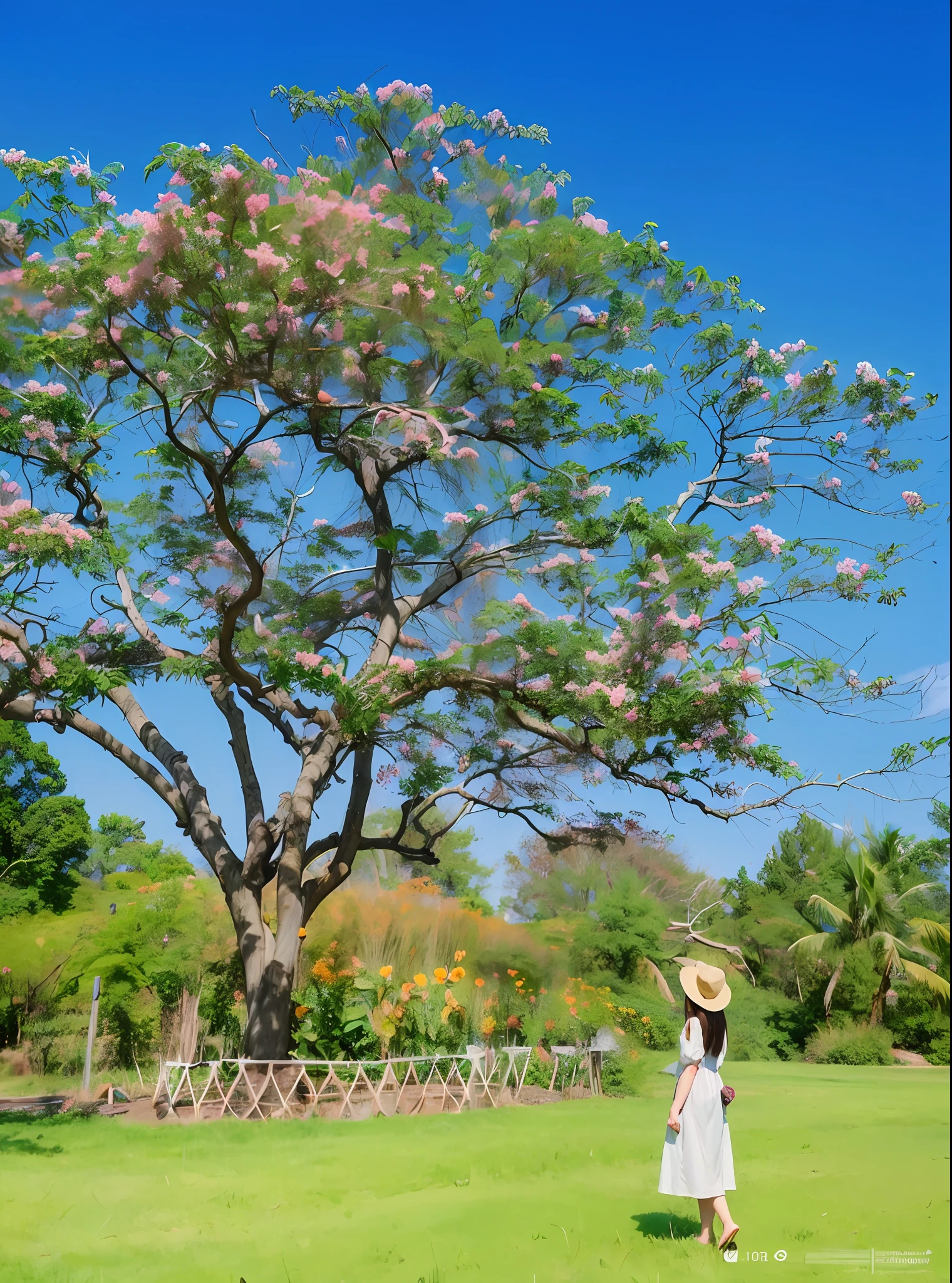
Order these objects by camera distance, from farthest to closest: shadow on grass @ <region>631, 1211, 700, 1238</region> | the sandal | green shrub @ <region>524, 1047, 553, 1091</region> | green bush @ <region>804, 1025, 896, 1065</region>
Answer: green bush @ <region>804, 1025, 896, 1065</region> → green shrub @ <region>524, 1047, 553, 1091</region> → shadow on grass @ <region>631, 1211, 700, 1238</region> → the sandal

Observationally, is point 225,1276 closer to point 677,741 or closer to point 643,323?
point 677,741

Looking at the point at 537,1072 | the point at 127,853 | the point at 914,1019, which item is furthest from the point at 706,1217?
the point at 127,853

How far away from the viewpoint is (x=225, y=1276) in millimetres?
3551

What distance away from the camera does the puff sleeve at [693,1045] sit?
162 inches

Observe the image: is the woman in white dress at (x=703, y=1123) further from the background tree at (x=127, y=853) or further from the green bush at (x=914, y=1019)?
the green bush at (x=914, y=1019)

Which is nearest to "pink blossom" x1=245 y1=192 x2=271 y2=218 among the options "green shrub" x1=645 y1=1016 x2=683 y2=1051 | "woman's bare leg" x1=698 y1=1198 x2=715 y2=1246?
"woman's bare leg" x1=698 y1=1198 x2=715 y2=1246

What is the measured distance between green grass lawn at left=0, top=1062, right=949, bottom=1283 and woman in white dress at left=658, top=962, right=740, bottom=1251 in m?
0.21

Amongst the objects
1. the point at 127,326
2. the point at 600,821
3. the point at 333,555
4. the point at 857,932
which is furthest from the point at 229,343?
the point at 857,932

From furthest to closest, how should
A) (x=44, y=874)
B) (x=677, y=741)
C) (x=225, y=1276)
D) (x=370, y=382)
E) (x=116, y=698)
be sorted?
(x=44, y=874) < (x=116, y=698) < (x=370, y=382) < (x=677, y=741) < (x=225, y=1276)

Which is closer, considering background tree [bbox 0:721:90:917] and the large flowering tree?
the large flowering tree

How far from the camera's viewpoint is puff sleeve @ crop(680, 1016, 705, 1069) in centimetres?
412

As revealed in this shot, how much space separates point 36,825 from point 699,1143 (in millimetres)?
16321

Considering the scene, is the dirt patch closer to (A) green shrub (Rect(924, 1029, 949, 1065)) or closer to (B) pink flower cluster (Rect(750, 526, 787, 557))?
(A) green shrub (Rect(924, 1029, 949, 1065))

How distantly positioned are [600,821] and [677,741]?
8.86ft
